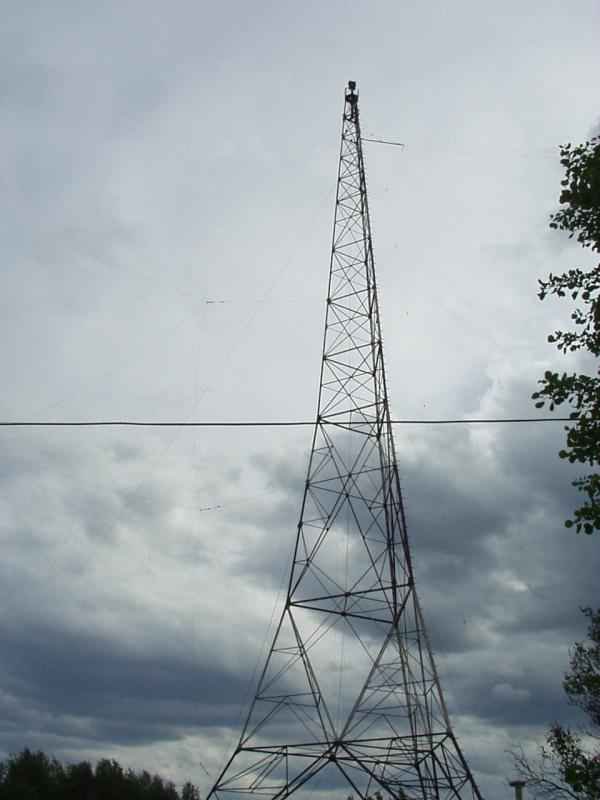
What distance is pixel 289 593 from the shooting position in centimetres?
3659

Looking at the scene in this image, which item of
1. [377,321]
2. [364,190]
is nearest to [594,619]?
[377,321]

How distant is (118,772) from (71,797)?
6.55m

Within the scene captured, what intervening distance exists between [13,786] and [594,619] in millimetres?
76896

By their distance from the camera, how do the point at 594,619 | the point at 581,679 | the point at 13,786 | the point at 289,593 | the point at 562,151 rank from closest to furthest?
the point at 562,151
the point at 581,679
the point at 594,619
the point at 289,593
the point at 13,786

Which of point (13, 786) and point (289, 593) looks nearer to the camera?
point (289, 593)

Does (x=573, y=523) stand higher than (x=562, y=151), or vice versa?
(x=562, y=151)

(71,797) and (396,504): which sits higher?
(396,504)

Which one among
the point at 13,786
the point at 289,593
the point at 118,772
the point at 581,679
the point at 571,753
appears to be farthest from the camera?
the point at 118,772

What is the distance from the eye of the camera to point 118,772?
9512 cm

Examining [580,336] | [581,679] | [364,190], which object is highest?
[364,190]

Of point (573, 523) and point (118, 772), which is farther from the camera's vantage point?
point (118, 772)

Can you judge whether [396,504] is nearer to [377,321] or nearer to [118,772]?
[377,321]

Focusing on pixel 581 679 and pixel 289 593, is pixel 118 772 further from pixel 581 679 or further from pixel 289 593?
pixel 581 679

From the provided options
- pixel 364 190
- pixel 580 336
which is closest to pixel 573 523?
pixel 580 336
